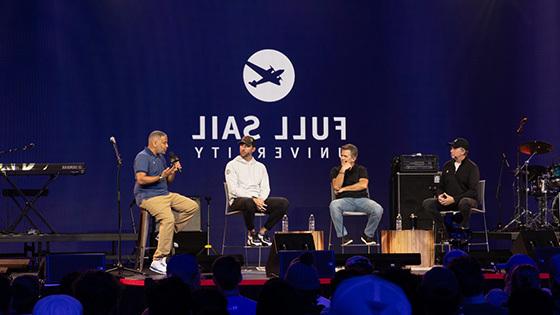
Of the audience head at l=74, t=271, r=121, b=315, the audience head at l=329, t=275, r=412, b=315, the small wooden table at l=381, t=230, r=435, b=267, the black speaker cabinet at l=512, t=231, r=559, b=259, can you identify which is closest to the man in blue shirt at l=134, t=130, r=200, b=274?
the small wooden table at l=381, t=230, r=435, b=267

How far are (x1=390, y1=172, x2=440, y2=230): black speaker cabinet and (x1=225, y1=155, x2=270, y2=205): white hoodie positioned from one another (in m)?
1.73

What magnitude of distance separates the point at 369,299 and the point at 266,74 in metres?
9.25

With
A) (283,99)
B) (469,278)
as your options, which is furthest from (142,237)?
(469,278)

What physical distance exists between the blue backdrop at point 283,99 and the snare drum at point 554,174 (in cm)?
74

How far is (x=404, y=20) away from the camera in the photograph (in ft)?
36.6

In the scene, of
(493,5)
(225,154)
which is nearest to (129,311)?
(225,154)

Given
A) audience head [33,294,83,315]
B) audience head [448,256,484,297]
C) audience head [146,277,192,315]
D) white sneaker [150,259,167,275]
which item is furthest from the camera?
white sneaker [150,259,167,275]

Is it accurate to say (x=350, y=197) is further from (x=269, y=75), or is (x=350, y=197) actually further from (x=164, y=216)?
(x=164, y=216)

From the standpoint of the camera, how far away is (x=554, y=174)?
10.4m

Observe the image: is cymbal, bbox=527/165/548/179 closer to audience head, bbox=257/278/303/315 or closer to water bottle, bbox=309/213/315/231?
water bottle, bbox=309/213/315/231

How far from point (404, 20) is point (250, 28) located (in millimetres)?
2021

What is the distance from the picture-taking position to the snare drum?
10.3 meters

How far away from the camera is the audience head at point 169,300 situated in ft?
9.45

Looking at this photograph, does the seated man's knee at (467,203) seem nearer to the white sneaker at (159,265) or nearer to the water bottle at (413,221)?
the water bottle at (413,221)
